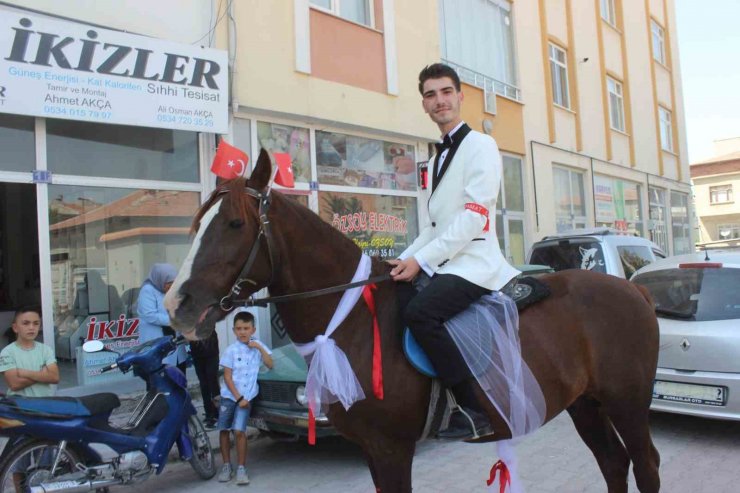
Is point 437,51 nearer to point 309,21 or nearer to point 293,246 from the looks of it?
point 309,21

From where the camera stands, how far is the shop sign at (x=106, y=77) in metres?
6.67

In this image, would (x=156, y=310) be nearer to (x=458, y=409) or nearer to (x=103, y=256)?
(x=103, y=256)

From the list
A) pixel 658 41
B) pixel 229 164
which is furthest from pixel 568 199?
pixel 229 164

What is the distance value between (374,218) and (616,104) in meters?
13.1

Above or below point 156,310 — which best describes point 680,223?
above

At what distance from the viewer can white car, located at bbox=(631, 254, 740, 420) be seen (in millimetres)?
5395

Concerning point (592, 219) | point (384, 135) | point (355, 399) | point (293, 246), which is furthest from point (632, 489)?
point (592, 219)

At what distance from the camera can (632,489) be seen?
4.47m

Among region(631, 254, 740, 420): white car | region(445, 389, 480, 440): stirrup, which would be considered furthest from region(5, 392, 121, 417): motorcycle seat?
region(631, 254, 740, 420): white car

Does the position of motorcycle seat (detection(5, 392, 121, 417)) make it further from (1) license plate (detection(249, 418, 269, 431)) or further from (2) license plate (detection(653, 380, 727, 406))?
(2) license plate (detection(653, 380, 727, 406))

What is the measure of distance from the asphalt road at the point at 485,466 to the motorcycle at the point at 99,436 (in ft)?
1.83

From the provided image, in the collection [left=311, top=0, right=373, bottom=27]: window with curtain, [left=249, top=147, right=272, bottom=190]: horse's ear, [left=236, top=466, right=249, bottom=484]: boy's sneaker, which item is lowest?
[left=236, top=466, right=249, bottom=484]: boy's sneaker

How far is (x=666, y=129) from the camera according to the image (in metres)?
23.9

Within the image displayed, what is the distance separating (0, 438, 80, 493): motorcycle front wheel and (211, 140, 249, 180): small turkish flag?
243 cm
